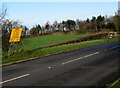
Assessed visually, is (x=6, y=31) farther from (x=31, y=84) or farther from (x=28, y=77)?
(x=31, y=84)

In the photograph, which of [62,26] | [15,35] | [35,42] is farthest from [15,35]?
[62,26]

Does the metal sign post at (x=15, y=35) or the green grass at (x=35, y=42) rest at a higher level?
the metal sign post at (x=15, y=35)

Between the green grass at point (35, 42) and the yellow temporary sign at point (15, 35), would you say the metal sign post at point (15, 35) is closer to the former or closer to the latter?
the yellow temporary sign at point (15, 35)

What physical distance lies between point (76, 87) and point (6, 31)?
13.0m

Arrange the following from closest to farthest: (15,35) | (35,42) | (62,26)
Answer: (15,35)
(35,42)
(62,26)

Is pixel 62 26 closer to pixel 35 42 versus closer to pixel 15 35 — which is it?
pixel 35 42

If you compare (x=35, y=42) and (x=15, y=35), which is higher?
(x=15, y=35)

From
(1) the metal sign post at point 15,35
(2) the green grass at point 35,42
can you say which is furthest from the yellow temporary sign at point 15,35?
(2) the green grass at point 35,42

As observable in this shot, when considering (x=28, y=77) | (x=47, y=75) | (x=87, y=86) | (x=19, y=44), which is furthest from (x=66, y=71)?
(x=19, y=44)

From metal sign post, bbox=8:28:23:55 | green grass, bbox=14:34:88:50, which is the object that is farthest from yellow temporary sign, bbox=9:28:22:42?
green grass, bbox=14:34:88:50

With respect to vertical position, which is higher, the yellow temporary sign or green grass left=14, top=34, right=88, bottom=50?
the yellow temporary sign

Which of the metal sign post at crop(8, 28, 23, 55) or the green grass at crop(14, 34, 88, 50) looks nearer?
the metal sign post at crop(8, 28, 23, 55)

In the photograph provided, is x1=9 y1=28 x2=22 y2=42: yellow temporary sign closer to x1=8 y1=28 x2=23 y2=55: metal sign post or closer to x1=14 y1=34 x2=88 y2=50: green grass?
x1=8 y1=28 x2=23 y2=55: metal sign post

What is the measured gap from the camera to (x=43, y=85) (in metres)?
8.32
